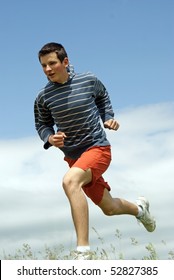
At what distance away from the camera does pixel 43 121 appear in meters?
8.51

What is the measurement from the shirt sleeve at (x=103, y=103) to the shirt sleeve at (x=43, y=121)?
0.64 meters

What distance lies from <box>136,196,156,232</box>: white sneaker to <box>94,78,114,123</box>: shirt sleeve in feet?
5.81

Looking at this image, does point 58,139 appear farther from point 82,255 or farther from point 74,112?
point 82,255

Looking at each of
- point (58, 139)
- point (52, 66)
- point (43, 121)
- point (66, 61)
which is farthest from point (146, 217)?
point (52, 66)

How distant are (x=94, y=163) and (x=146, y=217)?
90.7 inches

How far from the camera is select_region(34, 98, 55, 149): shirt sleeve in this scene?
8.41 metres

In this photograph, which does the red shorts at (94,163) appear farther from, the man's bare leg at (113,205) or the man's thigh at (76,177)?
the man's bare leg at (113,205)

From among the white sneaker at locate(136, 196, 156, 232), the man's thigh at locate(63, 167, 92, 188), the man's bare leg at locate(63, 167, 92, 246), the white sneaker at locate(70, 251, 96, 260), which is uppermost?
the man's thigh at locate(63, 167, 92, 188)

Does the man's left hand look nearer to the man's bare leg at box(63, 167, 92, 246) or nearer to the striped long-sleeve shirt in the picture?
the striped long-sleeve shirt

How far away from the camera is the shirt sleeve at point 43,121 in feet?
27.6

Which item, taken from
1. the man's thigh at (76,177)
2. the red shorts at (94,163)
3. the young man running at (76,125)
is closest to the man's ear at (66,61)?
the young man running at (76,125)

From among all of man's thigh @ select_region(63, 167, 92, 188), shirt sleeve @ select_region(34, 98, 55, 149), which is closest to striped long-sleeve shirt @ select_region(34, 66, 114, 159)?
shirt sleeve @ select_region(34, 98, 55, 149)
